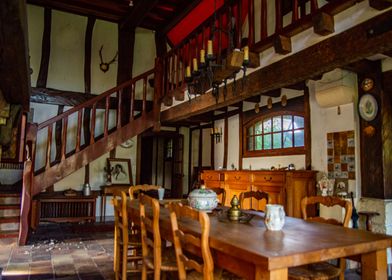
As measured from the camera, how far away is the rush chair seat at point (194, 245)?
172 centimetres

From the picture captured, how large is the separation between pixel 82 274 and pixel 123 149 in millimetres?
4184

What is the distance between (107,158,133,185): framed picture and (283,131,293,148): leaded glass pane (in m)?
3.71

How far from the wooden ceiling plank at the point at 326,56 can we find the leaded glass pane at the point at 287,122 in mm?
1495

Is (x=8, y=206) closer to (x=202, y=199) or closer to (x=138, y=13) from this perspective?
(x=202, y=199)

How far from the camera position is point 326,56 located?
2.79 meters

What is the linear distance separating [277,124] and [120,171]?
3.75 m

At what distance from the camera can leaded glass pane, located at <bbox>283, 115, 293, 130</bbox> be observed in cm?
511

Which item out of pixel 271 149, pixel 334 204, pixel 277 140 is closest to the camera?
pixel 334 204

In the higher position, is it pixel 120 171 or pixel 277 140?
pixel 277 140

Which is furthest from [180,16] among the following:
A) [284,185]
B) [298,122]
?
[284,185]

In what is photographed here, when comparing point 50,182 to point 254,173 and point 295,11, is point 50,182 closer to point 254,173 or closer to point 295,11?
point 254,173

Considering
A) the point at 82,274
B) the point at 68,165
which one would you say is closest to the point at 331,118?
the point at 82,274

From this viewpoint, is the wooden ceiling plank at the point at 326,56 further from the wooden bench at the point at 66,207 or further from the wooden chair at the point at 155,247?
the wooden bench at the point at 66,207

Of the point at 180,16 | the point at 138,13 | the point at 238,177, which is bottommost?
the point at 238,177
